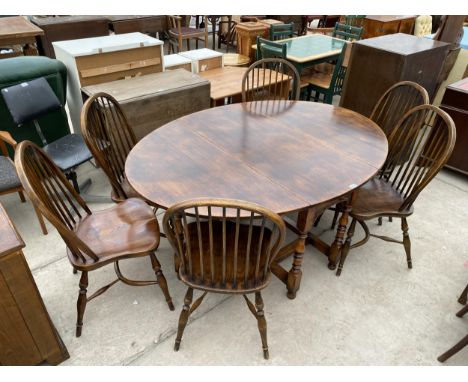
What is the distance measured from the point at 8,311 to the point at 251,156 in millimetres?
1272

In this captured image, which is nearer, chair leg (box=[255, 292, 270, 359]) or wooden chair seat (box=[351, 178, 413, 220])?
chair leg (box=[255, 292, 270, 359])

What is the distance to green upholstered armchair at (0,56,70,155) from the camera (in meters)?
2.55

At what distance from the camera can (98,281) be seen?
7.01ft

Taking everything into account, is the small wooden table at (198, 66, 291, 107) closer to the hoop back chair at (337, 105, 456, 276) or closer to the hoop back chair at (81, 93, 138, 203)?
the hoop back chair at (81, 93, 138, 203)

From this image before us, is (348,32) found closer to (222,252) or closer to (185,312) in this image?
(222,252)

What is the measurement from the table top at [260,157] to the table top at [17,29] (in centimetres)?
296

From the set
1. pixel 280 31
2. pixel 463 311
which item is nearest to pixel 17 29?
pixel 280 31

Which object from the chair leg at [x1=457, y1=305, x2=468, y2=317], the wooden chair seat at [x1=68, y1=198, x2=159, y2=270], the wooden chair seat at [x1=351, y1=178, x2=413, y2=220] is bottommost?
the chair leg at [x1=457, y1=305, x2=468, y2=317]

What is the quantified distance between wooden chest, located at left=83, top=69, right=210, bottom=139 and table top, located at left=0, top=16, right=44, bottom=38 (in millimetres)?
1903

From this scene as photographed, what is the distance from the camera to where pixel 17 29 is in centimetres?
404

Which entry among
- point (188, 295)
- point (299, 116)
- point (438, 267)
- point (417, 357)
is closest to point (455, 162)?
point (438, 267)

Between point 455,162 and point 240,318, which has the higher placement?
point 455,162

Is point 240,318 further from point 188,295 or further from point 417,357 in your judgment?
point 417,357

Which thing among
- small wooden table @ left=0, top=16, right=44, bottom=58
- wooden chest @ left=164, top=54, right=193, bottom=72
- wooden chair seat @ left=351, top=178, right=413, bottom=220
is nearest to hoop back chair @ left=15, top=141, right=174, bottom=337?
wooden chair seat @ left=351, top=178, right=413, bottom=220
